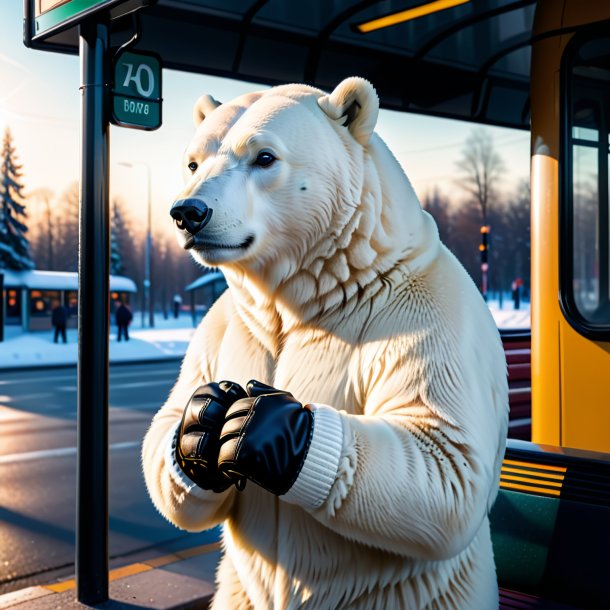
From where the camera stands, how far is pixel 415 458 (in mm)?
1252

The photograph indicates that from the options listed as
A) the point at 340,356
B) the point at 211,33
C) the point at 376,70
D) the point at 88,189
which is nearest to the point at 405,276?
the point at 340,356

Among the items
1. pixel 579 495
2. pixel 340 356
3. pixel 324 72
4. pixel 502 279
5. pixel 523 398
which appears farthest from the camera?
pixel 502 279

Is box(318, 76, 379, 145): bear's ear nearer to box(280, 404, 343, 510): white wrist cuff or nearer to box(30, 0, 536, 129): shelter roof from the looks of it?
box(280, 404, 343, 510): white wrist cuff

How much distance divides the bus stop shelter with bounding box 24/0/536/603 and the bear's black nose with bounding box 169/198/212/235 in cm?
177

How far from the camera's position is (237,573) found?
5.23 feet

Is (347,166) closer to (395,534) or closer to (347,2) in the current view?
(395,534)

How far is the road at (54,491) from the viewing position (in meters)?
4.82

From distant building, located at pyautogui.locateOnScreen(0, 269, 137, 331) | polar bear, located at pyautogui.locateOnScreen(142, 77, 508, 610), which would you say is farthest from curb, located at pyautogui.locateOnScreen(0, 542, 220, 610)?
distant building, located at pyautogui.locateOnScreen(0, 269, 137, 331)

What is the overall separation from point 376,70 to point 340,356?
299cm

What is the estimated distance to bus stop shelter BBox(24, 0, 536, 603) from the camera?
10.8 ft

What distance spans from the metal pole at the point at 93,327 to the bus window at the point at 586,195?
6.78 ft

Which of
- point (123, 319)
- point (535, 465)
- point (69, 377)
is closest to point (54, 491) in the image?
point (535, 465)

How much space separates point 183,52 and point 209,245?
2.81 metres

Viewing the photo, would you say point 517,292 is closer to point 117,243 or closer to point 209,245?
point 117,243
